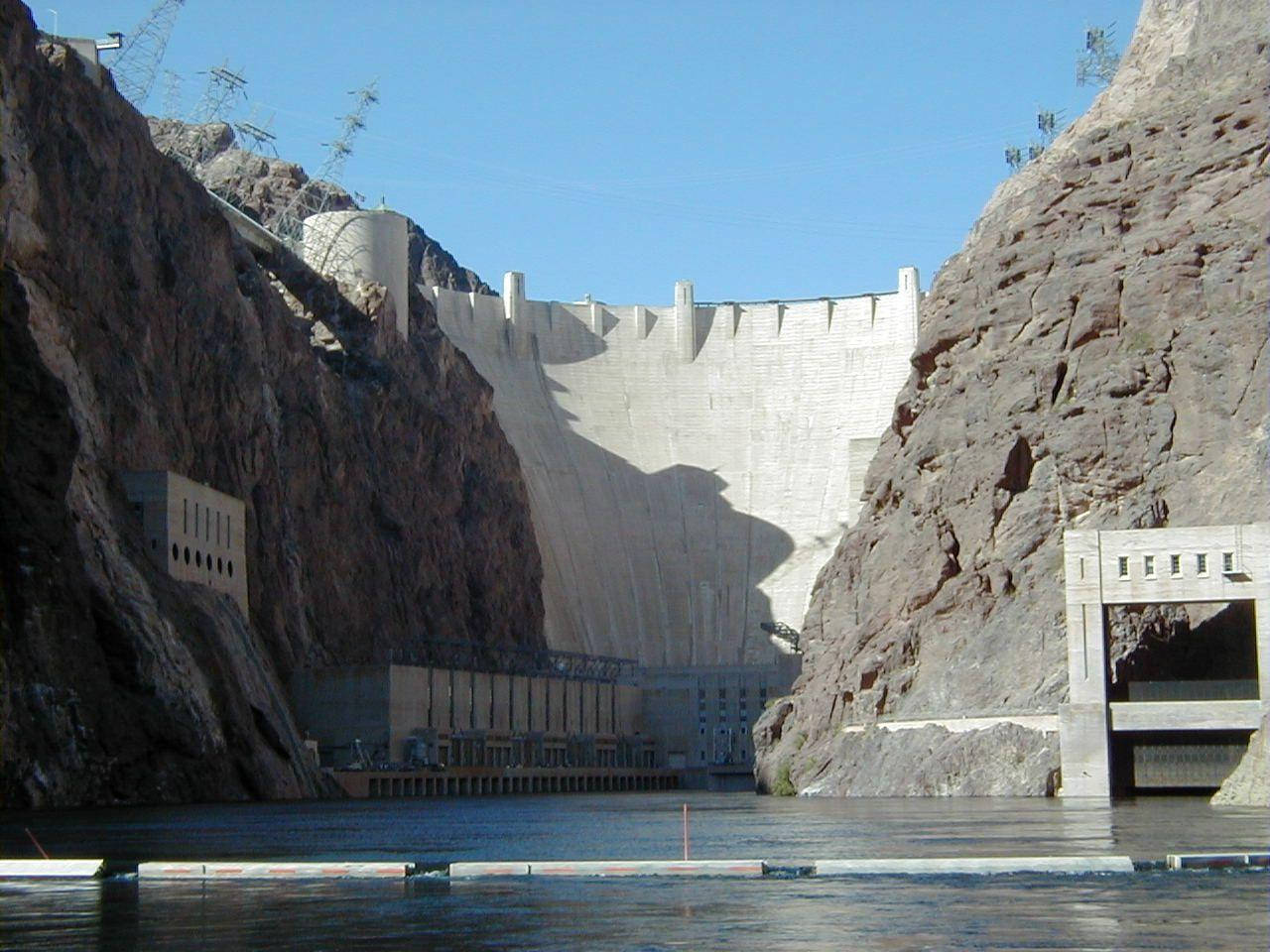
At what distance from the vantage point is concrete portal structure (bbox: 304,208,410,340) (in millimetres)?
157375

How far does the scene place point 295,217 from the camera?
169 metres

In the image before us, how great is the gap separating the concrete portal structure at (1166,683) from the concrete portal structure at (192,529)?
1845 inches

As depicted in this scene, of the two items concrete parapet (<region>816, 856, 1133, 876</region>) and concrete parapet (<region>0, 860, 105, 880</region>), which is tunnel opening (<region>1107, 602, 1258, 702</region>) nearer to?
concrete parapet (<region>816, 856, 1133, 876</region>)

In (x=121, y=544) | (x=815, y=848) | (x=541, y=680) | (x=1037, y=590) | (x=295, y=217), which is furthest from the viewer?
(x=295, y=217)

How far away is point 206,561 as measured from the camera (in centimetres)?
10869

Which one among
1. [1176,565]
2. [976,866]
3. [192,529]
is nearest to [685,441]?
[192,529]

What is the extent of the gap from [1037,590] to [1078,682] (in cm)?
1105

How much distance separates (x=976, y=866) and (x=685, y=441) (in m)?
147

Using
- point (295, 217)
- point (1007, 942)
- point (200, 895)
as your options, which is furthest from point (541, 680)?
point (1007, 942)

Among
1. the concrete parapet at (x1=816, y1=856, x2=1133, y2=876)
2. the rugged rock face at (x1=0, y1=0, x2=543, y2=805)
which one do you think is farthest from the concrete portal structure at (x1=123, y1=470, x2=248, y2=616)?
the concrete parapet at (x1=816, y1=856, x2=1133, y2=876)

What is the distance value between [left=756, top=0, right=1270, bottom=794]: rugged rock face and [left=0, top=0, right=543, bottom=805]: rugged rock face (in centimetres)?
2742

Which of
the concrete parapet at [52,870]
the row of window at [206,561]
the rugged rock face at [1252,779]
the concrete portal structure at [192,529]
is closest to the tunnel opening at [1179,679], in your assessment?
the rugged rock face at [1252,779]

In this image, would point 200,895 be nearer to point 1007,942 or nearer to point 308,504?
point 1007,942

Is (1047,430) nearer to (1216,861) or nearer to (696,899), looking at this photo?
(1216,861)
